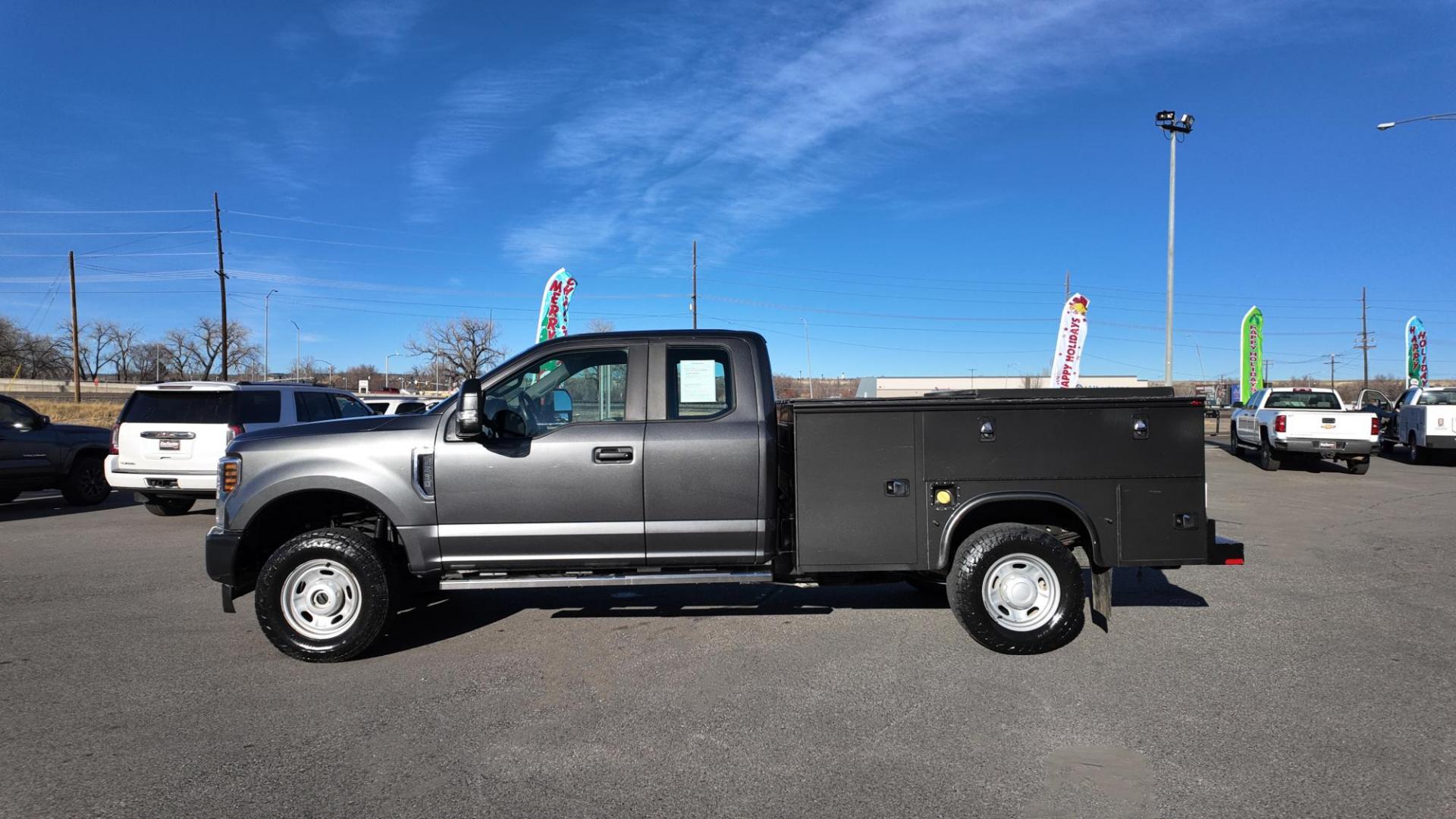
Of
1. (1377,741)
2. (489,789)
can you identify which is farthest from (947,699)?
(489,789)

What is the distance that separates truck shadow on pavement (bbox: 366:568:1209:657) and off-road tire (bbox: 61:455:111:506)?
9016mm

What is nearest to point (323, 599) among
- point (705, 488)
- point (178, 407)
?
point (705, 488)

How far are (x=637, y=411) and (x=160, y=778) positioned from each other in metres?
3.02

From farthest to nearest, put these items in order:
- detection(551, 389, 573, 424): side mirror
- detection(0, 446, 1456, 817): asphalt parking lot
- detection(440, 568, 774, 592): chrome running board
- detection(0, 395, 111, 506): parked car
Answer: detection(0, 395, 111, 506): parked car → detection(551, 389, 573, 424): side mirror → detection(440, 568, 774, 592): chrome running board → detection(0, 446, 1456, 817): asphalt parking lot

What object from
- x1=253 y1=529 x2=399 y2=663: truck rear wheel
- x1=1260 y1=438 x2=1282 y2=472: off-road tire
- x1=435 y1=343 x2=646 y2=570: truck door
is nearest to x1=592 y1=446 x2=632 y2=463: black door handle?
x1=435 y1=343 x2=646 y2=570: truck door

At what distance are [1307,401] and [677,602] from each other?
18.3 metres

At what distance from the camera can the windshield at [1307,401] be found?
727 inches

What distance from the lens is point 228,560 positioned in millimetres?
5160

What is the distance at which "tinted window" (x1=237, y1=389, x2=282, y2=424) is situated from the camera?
1030cm

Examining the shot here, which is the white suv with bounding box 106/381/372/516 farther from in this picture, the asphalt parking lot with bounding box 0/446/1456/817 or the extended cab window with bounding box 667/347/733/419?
the extended cab window with bounding box 667/347/733/419

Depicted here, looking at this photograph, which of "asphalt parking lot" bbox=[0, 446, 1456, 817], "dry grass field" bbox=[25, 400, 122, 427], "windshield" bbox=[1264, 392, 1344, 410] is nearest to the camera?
"asphalt parking lot" bbox=[0, 446, 1456, 817]

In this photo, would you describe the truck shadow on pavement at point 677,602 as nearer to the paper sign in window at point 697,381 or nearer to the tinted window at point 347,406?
the paper sign in window at point 697,381

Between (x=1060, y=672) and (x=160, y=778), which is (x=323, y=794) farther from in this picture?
(x=1060, y=672)

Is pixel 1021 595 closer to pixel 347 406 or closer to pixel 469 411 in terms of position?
pixel 469 411
